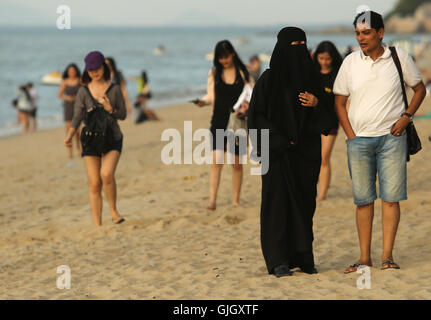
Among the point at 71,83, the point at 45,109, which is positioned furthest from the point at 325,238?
the point at 45,109

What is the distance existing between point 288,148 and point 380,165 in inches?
27.0

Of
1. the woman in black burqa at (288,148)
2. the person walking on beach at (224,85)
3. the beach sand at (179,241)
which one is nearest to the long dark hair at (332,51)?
the person walking on beach at (224,85)

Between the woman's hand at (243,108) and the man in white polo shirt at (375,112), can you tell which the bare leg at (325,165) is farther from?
the man in white polo shirt at (375,112)

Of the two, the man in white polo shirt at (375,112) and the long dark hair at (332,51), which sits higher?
the long dark hair at (332,51)

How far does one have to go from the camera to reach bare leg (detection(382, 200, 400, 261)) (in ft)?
16.5

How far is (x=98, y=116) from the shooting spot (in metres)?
7.15

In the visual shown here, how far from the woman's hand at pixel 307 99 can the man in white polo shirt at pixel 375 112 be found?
0.19m

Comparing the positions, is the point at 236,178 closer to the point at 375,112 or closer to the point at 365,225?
the point at 365,225

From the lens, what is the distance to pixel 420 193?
8.15m

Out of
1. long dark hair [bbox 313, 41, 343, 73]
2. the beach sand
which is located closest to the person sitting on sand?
the beach sand

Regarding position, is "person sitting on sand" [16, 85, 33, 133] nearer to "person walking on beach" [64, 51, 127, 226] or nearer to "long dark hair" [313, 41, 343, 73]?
"person walking on beach" [64, 51, 127, 226]

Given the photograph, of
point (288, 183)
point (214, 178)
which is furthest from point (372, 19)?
point (214, 178)

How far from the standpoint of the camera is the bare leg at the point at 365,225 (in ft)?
16.8

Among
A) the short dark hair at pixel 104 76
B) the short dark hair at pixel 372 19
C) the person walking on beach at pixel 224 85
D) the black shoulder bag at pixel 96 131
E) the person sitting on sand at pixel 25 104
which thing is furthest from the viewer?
the person sitting on sand at pixel 25 104
